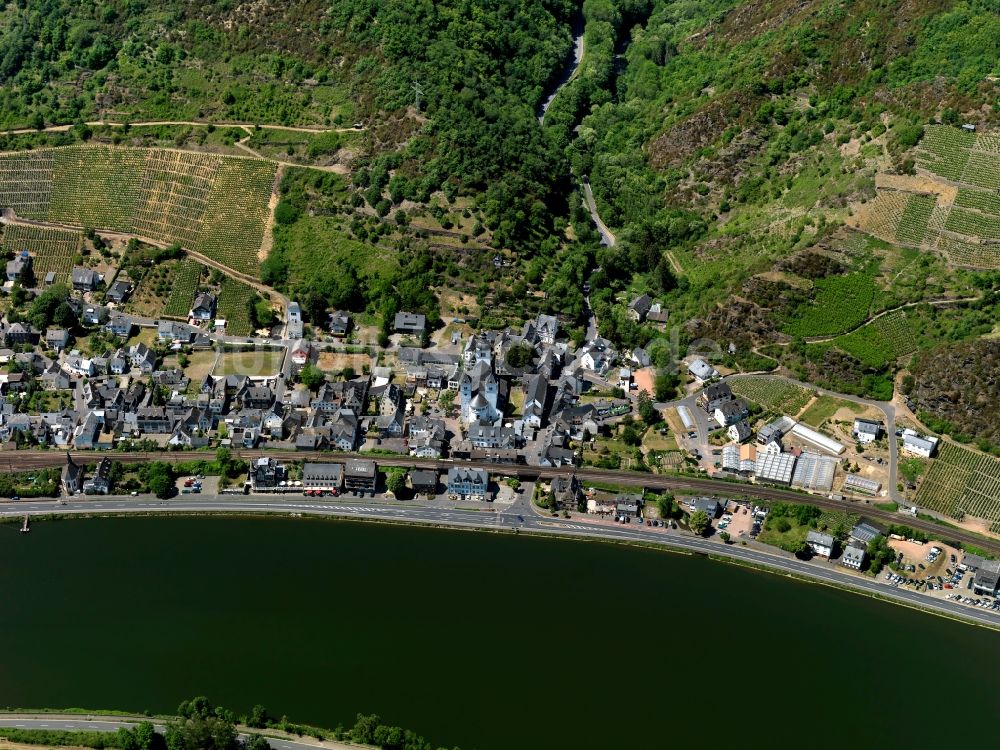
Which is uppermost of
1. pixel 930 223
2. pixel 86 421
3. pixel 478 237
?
pixel 930 223

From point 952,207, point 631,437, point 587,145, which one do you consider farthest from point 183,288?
point 952,207

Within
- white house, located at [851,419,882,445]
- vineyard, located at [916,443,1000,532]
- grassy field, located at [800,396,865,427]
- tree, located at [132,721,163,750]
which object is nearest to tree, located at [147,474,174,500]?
tree, located at [132,721,163,750]

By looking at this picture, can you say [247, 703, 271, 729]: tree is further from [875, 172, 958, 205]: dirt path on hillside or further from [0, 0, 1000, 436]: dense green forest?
[875, 172, 958, 205]: dirt path on hillside

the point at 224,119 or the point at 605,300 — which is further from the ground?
the point at 224,119

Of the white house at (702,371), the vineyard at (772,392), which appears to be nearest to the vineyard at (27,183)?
the white house at (702,371)

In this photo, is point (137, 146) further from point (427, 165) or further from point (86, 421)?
point (86, 421)

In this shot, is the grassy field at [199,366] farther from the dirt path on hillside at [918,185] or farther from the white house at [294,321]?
the dirt path on hillside at [918,185]

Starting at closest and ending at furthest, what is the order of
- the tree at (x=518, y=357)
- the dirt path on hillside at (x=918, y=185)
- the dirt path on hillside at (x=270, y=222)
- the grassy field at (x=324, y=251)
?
the tree at (x=518, y=357), the dirt path on hillside at (x=918, y=185), the grassy field at (x=324, y=251), the dirt path on hillside at (x=270, y=222)

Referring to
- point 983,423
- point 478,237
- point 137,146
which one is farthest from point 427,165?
point 983,423
